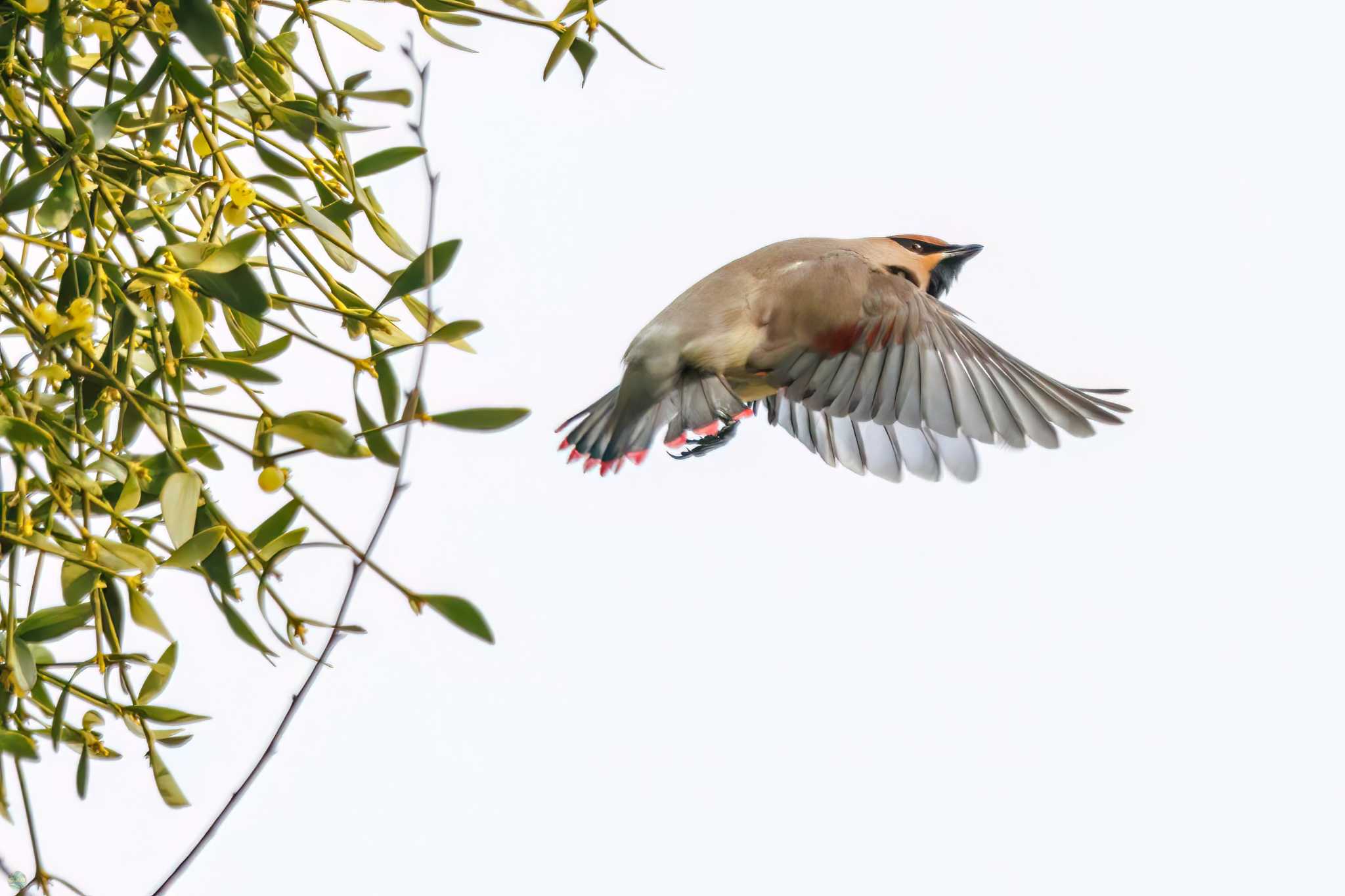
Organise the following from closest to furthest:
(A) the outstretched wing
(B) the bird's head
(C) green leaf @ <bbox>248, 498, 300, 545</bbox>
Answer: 1. (C) green leaf @ <bbox>248, 498, 300, 545</bbox>
2. (A) the outstretched wing
3. (B) the bird's head

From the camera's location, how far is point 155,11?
0.74 m

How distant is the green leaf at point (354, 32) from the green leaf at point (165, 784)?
0.42m

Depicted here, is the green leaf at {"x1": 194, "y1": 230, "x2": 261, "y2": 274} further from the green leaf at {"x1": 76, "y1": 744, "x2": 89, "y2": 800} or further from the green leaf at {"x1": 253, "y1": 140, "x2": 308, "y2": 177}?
the green leaf at {"x1": 76, "y1": 744, "x2": 89, "y2": 800}

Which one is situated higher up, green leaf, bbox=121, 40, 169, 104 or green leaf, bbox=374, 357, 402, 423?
green leaf, bbox=121, 40, 169, 104

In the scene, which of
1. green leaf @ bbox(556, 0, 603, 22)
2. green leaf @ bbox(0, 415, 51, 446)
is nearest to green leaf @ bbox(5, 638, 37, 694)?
green leaf @ bbox(0, 415, 51, 446)

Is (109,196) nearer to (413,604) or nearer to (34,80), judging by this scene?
(34,80)

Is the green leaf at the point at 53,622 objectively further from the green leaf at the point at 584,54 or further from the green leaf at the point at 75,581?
the green leaf at the point at 584,54

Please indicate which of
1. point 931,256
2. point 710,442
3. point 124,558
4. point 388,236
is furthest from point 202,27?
point 931,256

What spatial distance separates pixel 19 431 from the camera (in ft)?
2.15

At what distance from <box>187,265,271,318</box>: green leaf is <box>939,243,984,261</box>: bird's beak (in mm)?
935

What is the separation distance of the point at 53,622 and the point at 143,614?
0.15 ft

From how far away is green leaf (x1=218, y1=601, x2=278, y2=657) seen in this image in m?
0.71

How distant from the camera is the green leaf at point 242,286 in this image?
66 centimetres

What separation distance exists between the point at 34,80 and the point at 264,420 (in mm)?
227
